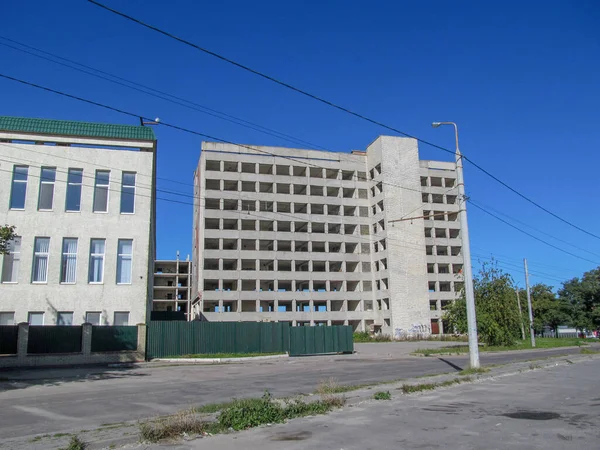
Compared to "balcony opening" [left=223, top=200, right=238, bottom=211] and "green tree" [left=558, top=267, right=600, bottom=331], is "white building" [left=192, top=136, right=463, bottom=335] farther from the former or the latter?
"green tree" [left=558, top=267, right=600, bottom=331]

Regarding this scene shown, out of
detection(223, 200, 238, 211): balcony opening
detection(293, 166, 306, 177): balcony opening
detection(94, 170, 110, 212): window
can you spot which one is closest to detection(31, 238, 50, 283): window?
detection(94, 170, 110, 212): window

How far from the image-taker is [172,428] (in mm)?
7441

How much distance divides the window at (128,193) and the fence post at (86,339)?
7.27 metres

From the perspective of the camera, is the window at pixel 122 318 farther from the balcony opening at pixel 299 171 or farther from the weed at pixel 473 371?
the balcony opening at pixel 299 171

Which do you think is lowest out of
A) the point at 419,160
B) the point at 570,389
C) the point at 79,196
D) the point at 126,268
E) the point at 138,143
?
the point at 570,389

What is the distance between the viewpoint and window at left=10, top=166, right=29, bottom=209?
92.8 ft

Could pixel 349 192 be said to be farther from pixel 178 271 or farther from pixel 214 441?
pixel 214 441

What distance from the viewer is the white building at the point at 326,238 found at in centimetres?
6569

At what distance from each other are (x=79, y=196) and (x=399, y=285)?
47.0 meters

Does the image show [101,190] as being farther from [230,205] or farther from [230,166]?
[230,166]

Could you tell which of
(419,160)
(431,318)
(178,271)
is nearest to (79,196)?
(431,318)

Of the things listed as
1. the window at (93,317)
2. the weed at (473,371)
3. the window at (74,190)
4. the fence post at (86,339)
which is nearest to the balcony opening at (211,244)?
the window at (74,190)

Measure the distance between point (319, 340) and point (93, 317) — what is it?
14.7 m

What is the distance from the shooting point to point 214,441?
287 inches
